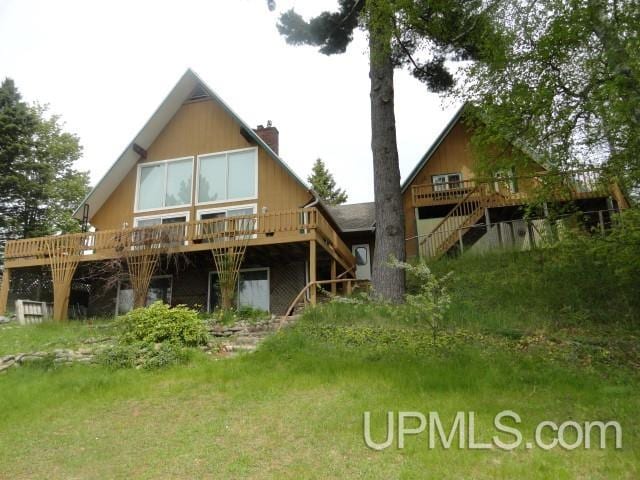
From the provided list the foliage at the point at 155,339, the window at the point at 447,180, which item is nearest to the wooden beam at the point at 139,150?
the foliage at the point at 155,339

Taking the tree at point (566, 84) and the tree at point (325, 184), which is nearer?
the tree at point (566, 84)

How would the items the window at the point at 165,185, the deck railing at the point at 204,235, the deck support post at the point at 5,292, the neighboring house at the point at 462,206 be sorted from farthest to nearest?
the window at the point at 165,185, the neighboring house at the point at 462,206, the deck support post at the point at 5,292, the deck railing at the point at 204,235

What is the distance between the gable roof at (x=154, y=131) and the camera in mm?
16734

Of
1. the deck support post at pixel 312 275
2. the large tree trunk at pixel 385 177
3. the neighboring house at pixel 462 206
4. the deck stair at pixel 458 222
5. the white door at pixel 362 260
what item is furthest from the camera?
the white door at pixel 362 260

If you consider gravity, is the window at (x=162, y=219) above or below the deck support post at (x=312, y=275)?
above

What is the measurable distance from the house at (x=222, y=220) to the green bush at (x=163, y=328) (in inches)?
145

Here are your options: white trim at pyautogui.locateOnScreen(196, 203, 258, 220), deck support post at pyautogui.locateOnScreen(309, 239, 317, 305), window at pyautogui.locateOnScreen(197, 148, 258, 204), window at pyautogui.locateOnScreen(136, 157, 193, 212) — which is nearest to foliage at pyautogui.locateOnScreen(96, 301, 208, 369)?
deck support post at pyautogui.locateOnScreen(309, 239, 317, 305)

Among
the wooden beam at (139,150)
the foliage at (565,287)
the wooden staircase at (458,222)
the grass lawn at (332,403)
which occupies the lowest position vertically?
the grass lawn at (332,403)

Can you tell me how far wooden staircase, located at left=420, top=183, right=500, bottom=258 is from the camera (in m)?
16.6

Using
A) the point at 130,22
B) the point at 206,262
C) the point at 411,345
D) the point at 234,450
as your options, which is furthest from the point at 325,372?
the point at 206,262

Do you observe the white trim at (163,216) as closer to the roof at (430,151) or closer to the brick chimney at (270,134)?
the brick chimney at (270,134)

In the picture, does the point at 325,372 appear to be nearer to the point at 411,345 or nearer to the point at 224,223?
the point at 411,345

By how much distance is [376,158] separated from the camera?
1312 centimetres

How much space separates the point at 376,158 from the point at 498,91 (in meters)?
4.16
